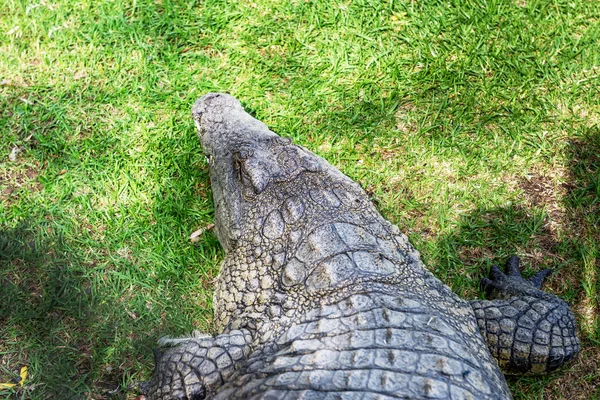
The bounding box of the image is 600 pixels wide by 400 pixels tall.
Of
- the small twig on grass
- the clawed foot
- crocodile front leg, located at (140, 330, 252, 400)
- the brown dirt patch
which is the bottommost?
the small twig on grass

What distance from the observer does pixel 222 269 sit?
3.38 metres

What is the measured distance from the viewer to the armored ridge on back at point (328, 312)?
2506 mm

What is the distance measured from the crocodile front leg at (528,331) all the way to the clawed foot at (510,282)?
0.20ft

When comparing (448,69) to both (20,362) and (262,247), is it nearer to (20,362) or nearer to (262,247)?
(262,247)

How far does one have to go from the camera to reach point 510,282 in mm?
3646

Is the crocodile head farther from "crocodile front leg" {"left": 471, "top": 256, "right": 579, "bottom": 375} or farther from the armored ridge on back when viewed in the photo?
"crocodile front leg" {"left": 471, "top": 256, "right": 579, "bottom": 375}

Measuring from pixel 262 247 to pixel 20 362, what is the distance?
1.62 metres

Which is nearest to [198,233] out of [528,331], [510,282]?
[510,282]

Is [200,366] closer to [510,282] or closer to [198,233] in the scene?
[198,233]

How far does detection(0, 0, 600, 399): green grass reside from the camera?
146 inches

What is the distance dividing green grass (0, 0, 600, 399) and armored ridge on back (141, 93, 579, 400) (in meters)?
0.42

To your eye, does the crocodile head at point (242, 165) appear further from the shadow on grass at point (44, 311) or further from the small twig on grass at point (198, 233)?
the shadow on grass at point (44, 311)

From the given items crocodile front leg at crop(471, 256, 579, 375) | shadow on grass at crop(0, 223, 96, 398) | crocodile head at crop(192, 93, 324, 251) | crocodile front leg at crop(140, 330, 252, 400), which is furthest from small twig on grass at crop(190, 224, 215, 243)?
crocodile front leg at crop(471, 256, 579, 375)

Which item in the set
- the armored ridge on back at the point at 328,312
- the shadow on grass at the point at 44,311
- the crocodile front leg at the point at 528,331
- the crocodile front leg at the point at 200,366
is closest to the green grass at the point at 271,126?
the shadow on grass at the point at 44,311
